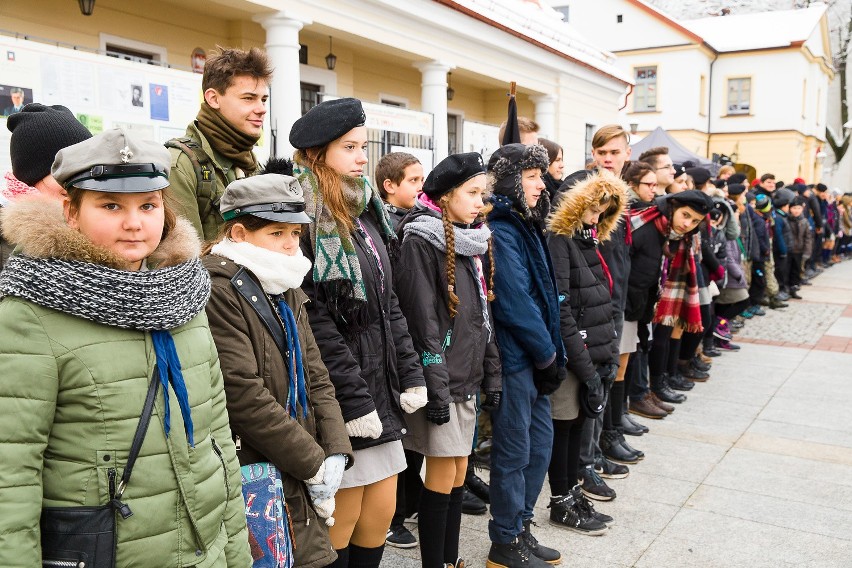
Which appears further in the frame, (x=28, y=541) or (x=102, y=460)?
(x=102, y=460)

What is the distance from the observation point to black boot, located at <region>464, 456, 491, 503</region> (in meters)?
5.07

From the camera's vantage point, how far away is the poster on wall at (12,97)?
5.45 meters

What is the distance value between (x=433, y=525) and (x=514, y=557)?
0.61 m

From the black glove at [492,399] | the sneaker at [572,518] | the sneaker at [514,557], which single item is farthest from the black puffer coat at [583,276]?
the sneaker at [514,557]

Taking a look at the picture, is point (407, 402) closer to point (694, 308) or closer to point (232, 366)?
point (232, 366)

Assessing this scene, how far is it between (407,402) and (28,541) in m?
1.74

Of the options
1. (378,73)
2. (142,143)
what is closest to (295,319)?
(142,143)

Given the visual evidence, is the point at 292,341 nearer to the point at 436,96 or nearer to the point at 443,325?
the point at 443,325

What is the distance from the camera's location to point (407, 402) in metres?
3.25

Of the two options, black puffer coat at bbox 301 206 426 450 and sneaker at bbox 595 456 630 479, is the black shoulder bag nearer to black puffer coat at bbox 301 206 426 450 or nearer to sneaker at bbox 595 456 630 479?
black puffer coat at bbox 301 206 426 450

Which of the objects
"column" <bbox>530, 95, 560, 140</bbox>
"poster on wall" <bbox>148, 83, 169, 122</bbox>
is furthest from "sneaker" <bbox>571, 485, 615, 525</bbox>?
"column" <bbox>530, 95, 560, 140</bbox>

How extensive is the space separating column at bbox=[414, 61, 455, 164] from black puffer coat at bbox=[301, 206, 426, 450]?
7824 millimetres

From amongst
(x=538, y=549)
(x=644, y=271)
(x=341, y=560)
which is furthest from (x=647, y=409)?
(x=341, y=560)

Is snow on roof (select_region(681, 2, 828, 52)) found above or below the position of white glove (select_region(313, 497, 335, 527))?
above
